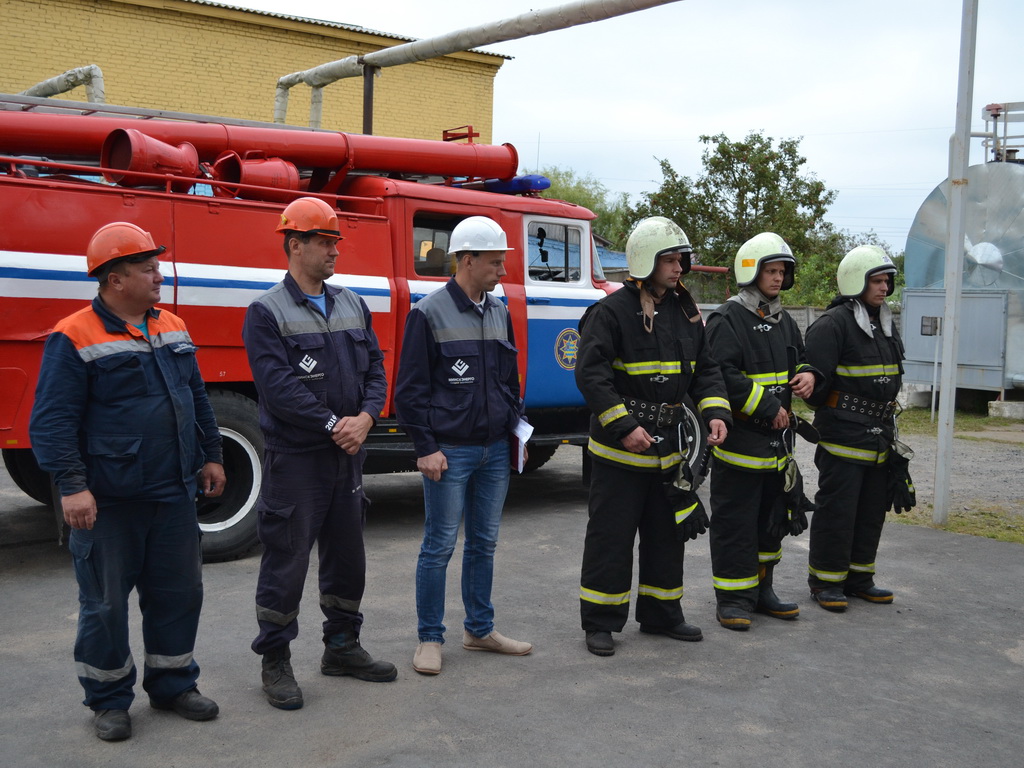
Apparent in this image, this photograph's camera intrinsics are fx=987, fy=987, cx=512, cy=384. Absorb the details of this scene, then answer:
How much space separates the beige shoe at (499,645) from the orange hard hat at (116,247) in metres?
2.36

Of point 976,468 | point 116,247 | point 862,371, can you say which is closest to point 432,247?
point 862,371

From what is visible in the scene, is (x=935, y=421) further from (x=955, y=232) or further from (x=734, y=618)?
(x=734, y=618)

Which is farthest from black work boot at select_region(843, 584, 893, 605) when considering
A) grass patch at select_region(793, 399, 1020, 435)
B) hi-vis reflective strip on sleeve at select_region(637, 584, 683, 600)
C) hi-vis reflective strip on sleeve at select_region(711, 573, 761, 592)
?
grass patch at select_region(793, 399, 1020, 435)

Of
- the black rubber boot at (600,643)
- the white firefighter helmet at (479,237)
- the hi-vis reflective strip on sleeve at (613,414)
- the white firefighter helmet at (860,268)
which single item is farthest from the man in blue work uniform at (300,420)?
the white firefighter helmet at (860,268)

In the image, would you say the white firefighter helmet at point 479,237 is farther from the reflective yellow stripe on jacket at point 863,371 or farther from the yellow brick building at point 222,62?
the yellow brick building at point 222,62

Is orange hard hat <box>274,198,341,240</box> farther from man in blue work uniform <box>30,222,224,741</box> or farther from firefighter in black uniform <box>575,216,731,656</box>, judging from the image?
firefighter in black uniform <box>575,216,731,656</box>

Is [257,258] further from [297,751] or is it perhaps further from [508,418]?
[297,751]

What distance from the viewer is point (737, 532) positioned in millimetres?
5305

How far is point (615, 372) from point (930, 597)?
2579mm

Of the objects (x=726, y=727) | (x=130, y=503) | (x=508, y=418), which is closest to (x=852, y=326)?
(x=508, y=418)

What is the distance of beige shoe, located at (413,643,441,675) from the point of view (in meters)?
4.46

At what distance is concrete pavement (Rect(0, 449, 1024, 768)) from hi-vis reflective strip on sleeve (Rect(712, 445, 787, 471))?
2.84 feet

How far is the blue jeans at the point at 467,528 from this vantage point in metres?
4.50

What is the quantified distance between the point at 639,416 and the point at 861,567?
6.27ft
